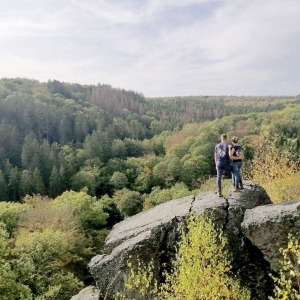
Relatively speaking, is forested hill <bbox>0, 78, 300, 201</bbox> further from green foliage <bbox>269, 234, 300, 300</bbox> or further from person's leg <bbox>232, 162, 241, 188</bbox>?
green foliage <bbox>269, 234, 300, 300</bbox>

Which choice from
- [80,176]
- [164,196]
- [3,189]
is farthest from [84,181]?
[164,196]

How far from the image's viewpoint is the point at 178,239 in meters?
17.5

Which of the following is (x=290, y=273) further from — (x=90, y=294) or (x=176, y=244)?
(x=90, y=294)

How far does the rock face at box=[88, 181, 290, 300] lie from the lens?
17.0m

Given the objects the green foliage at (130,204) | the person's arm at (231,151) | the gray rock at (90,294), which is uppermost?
the person's arm at (231,151)

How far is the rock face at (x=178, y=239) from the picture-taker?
1697cm

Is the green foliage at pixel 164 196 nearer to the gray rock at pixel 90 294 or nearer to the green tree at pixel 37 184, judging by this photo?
the green tree at pixel 37 184

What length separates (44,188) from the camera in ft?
269

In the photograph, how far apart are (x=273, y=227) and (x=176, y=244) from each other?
16.0ft

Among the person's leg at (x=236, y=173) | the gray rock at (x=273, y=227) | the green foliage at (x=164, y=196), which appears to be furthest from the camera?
the green foliage at (x=164, y=196)

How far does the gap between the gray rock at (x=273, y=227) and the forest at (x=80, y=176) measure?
12.1 m

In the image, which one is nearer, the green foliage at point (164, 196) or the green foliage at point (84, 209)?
the green foliage at point (84, 209)

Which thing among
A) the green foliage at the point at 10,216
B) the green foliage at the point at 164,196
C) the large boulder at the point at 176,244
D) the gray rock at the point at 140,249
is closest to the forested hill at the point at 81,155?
the green foliage at the point at 164,196

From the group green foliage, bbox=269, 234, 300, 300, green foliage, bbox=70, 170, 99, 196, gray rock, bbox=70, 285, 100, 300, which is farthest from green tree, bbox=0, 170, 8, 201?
green foliage, bbox=269, 234, 300, 300
